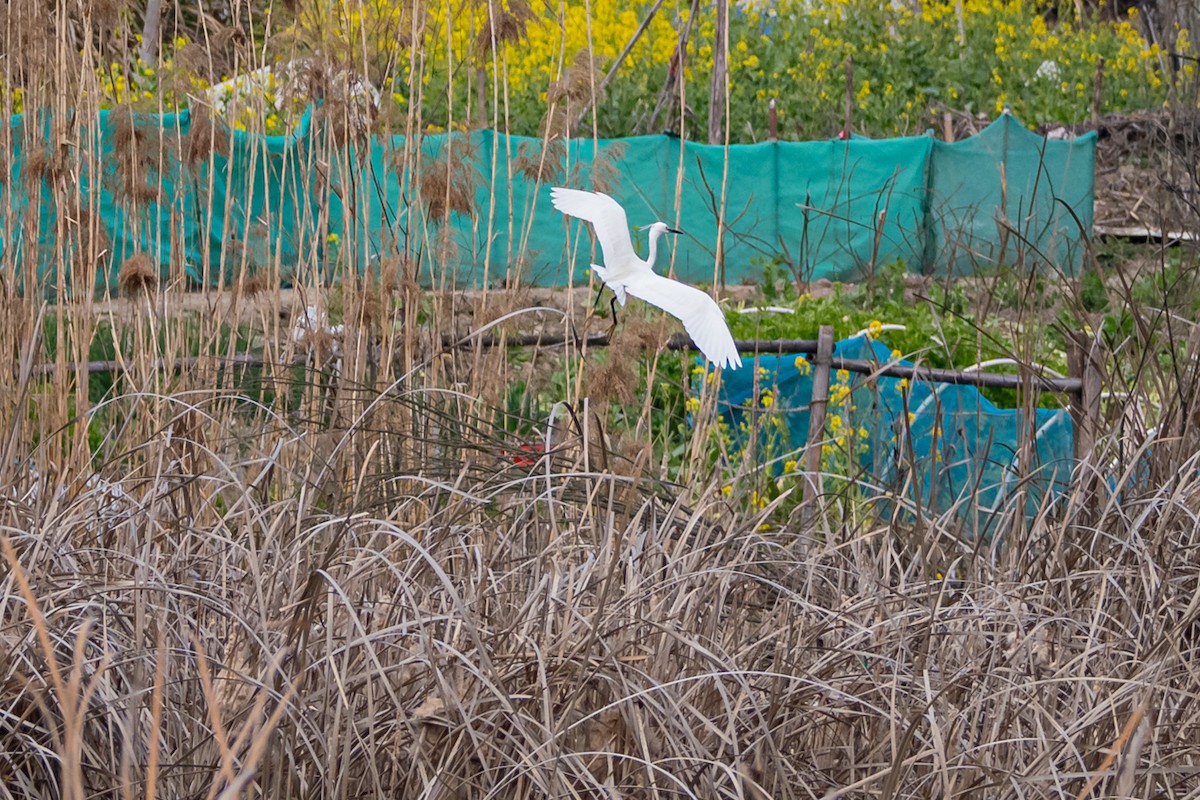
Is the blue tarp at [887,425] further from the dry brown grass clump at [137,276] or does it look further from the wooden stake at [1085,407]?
the dry brown grass clump at [137,276]

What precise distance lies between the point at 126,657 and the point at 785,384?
9.71 ft

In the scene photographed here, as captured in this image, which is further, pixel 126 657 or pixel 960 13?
pixel 960 13

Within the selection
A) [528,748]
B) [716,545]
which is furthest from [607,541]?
[528,748]

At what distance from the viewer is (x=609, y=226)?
1.99 m

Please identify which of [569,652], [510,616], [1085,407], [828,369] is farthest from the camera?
[828,369]

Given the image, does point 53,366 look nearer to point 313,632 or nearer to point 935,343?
point 313,632

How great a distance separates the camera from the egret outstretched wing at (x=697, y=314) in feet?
6.14

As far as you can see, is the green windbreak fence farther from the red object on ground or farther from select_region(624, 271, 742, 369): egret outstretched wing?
select_region(624, 271, 742, 369): egret outstretched wing

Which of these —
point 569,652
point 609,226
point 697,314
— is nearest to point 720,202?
point 609,226

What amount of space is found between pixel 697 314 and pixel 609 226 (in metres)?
0.21

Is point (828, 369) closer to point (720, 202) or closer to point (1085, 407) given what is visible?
point (1085, 407)

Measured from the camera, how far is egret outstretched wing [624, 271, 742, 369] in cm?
187

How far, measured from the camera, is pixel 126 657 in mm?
1538

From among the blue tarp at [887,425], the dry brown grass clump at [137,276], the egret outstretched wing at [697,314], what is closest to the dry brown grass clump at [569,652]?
the egret outstretched wing at [697,314]
